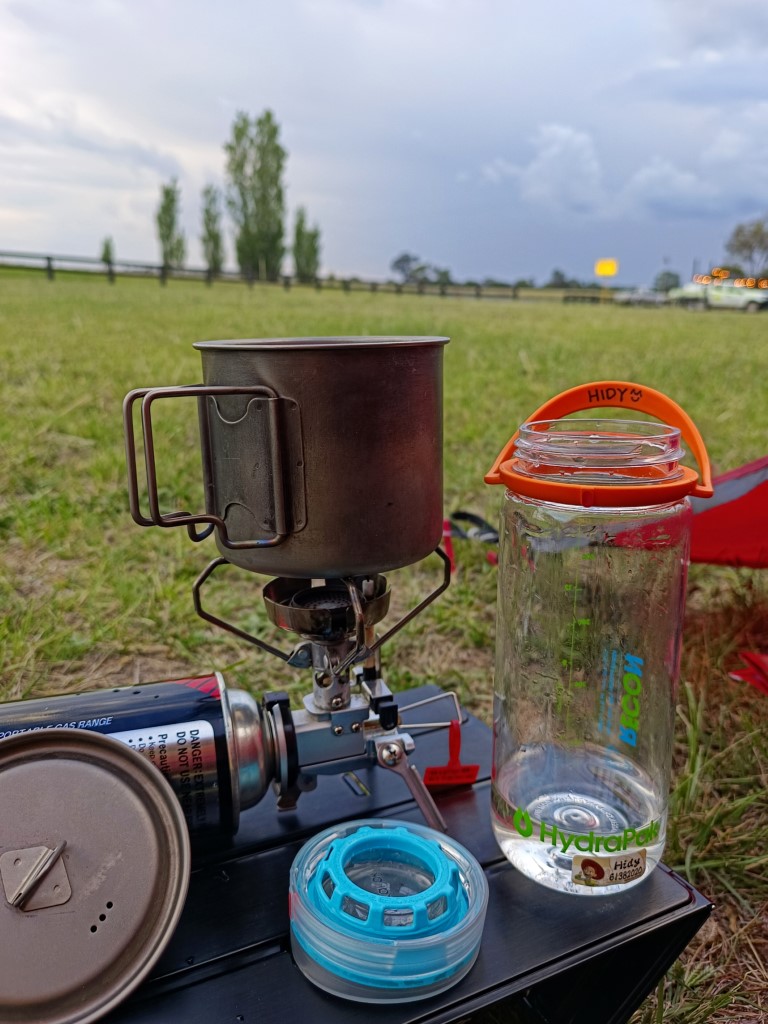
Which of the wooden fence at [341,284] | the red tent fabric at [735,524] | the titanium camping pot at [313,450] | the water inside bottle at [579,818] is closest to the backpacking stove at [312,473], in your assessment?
the titanium camping pot at [313,450]

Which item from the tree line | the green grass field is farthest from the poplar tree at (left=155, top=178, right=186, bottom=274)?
the green grass field

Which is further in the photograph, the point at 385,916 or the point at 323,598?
the point at 323,598

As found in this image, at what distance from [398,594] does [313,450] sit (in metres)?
1.61

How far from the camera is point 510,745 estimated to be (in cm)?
126

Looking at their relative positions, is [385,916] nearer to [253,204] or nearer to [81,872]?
[81,872]

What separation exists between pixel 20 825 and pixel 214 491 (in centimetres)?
47

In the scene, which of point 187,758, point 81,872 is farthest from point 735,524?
point 81,872

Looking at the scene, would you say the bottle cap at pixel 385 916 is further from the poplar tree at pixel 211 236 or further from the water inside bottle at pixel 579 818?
the poplar tree at pixel 211 236

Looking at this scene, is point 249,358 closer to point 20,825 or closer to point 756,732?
point 20,825

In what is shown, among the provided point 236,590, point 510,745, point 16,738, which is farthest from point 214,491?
point 236,590

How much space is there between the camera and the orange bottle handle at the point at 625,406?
42.6 inches

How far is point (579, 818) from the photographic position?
3.94 ft

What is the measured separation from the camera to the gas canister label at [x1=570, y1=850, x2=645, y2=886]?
3.48 ft

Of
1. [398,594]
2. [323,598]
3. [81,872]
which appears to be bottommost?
[398,594]
